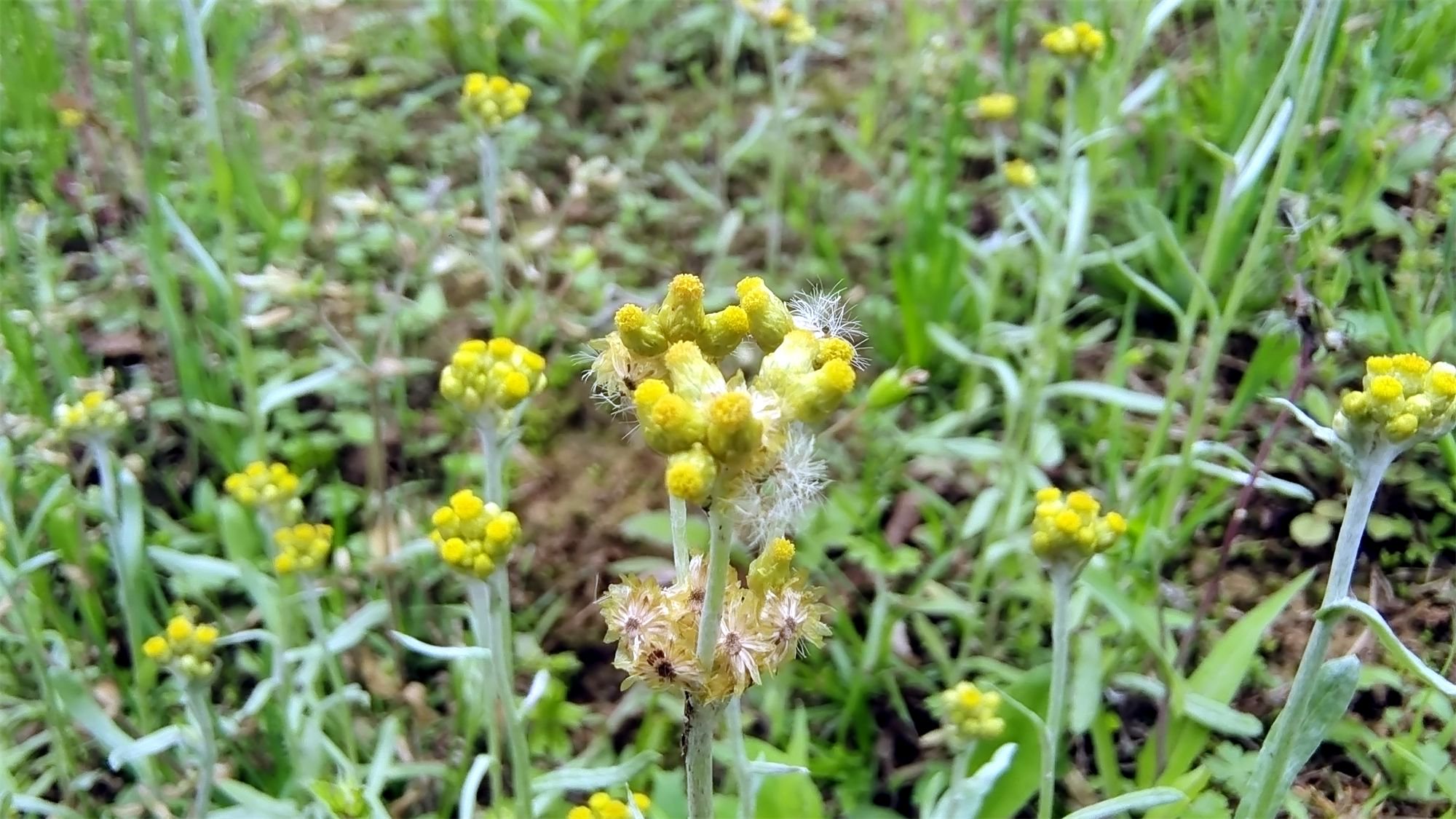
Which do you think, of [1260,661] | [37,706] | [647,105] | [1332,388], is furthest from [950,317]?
[37,706]

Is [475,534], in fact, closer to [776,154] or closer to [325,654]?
[325,654]

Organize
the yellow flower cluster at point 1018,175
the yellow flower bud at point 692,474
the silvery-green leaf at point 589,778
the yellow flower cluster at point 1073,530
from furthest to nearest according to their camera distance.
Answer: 1. the yellow flower cluster at point 1018,175
2. the silvery-green leaf at point 589,778
3. the yellow flower cluster at point 1073,530
4. the yellow flower bud at point 692,474

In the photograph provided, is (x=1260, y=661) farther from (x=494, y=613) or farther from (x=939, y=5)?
(x=939, y=5)

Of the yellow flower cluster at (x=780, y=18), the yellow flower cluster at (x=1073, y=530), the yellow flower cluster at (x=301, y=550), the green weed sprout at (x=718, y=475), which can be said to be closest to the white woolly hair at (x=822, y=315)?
the green weed sprout at (x=718, y=475)

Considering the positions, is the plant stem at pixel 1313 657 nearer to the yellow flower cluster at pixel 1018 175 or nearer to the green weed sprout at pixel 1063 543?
→ the green weed sprout at pixel 1063 543

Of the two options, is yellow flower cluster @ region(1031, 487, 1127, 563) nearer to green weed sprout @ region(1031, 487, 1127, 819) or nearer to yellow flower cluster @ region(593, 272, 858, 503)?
green weed sprout @ region(1031, 487, 1127, 819)

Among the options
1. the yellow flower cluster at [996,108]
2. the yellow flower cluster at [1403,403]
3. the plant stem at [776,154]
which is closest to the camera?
the yellow flower cluster at [1403,403]

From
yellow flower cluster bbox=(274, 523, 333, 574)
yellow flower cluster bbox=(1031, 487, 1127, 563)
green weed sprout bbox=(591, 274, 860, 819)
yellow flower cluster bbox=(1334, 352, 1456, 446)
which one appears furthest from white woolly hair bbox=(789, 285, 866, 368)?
yellow flower cluster bbox=(274, 523, 333, 574)
